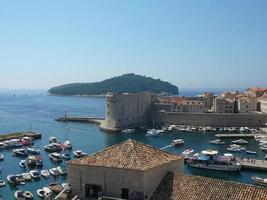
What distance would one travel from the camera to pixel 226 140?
232 feet

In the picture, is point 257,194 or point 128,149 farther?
point 128,149

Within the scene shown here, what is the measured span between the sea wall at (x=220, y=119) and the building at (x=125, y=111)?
23.0ft

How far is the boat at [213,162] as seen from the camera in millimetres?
45094

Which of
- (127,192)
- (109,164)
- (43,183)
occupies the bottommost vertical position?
(43,183)

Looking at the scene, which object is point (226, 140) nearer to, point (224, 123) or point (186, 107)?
point (224, 123)

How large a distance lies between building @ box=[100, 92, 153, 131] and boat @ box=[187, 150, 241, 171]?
1467 inches

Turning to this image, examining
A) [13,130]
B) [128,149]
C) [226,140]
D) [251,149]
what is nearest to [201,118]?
[226,140]

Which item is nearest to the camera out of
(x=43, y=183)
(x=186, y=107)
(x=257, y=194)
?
(x=257, y=194)

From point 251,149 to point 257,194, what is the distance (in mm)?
47953

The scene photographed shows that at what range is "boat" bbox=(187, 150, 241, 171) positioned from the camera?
148ft

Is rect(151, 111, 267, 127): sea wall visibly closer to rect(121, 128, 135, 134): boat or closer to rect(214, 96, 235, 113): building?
rect(214, 96, 235, 113): building

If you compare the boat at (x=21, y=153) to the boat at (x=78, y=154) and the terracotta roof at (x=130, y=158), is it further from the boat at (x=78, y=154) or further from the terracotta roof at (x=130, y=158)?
the terracotta roof at (x=130, y=158)

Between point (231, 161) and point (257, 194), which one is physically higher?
point (257, 194)

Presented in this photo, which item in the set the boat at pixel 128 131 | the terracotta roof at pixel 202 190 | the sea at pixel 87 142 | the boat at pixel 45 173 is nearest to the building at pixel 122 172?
the terracotta roof at pixel 202 190
